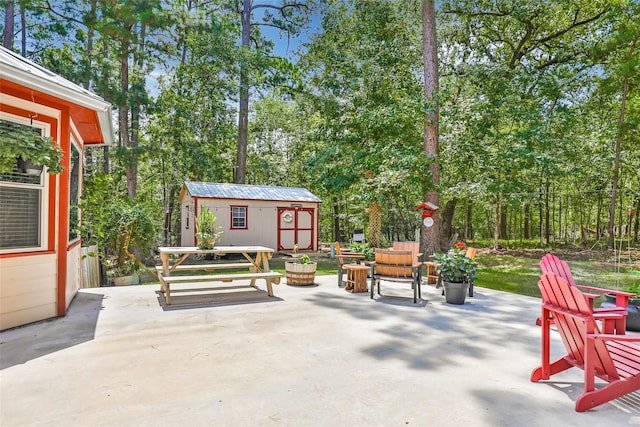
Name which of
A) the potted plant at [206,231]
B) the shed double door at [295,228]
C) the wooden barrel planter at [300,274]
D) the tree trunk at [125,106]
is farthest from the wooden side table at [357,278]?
the tree trunk at [125,106]

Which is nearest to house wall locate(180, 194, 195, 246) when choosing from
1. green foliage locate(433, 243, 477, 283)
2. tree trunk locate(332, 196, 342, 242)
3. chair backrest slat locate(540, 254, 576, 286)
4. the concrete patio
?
the concrete patio

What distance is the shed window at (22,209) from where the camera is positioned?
3.93 metres

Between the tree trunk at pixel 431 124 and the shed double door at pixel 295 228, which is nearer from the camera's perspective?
the tree trunk at pixel 431 124

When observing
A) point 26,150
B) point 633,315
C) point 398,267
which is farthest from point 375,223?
point 26,150

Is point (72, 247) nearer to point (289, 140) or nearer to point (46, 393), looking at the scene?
point (46, 393)

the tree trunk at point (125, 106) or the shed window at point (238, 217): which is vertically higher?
the tree trunk at point (125, 106)

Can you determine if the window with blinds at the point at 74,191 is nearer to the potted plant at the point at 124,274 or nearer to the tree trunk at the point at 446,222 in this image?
the potted plant at the point at 124,274

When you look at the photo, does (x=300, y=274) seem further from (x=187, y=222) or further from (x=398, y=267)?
(x=187, y=222)

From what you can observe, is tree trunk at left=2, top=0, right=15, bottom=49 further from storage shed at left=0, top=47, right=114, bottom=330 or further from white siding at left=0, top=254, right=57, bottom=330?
white siding at left=0, top=254, right=57, bottom=330

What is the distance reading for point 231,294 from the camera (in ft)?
19.9

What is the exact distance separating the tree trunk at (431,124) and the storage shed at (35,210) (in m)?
7.88

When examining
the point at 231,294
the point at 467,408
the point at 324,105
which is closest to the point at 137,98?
the point at 324,105

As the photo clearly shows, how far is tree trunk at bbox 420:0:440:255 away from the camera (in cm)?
964

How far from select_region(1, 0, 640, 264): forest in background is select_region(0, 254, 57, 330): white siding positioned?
3.10 m
